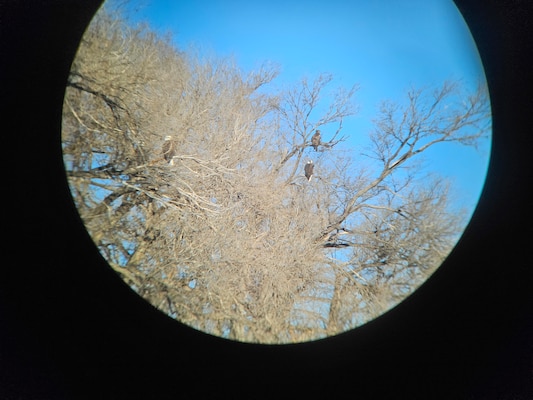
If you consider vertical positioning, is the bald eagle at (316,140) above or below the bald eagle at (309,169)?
above

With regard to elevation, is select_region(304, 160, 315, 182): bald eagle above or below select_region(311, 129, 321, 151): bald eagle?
below

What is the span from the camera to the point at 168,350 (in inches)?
65.6

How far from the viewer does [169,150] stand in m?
2.22

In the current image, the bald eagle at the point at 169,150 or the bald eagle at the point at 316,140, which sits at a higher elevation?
the bald eagle at the point at 316,140

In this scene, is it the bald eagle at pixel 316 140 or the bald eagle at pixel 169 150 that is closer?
the bald eagle at pixel 169 150

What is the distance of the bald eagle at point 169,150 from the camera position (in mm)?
2208

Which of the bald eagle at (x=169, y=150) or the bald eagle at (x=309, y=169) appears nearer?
the bald eagle at (x=169, y=150)

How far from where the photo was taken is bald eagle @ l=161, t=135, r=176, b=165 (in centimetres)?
221

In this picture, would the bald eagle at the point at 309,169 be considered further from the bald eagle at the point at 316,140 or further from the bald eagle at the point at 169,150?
the bald eagle at the point at 169,150

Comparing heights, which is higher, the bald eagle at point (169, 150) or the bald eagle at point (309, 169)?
the bald eagle at point (309, 169)

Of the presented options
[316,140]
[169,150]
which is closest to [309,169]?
[316,140]

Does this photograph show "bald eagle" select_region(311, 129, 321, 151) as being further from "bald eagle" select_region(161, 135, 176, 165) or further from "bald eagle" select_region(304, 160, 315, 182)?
"bald eagle" select_region(161, 135, 176, 165)

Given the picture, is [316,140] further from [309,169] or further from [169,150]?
[169,150]

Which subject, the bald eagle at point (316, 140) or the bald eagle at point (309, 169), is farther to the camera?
the bald eagle at point (309, 169)
